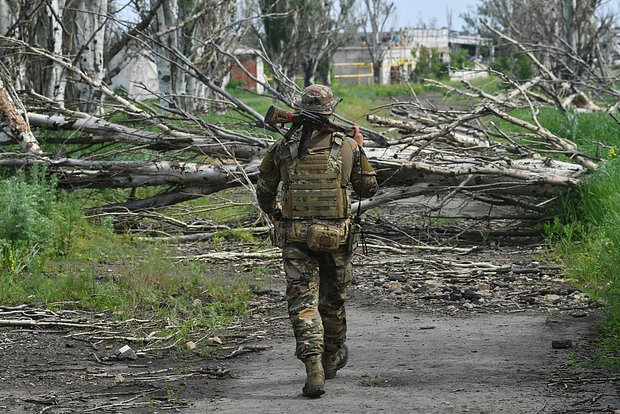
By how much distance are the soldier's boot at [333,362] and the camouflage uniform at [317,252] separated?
3cm

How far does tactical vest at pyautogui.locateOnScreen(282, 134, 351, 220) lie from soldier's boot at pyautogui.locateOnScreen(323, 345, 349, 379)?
0.80 metres

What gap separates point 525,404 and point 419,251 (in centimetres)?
525

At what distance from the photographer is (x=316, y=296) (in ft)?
19.4

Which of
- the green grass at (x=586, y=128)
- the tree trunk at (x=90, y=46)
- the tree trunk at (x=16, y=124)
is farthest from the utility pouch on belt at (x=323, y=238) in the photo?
the tree trunk at (x=90, y=46)

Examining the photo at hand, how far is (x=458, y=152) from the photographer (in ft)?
35.9

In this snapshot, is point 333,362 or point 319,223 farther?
point 333,362

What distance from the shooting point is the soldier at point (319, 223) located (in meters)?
5.87

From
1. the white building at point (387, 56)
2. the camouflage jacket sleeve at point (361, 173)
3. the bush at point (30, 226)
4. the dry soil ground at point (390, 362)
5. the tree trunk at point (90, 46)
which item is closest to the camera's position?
the dry soil ground at point (390, 362)

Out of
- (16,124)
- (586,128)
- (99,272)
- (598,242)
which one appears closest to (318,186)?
(598,242)

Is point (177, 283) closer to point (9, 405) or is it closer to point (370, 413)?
point (9, 405)

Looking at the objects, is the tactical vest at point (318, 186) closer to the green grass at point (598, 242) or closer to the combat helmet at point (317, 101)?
the combat helmet at point (317, 101)

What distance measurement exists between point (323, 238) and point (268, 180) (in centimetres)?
57

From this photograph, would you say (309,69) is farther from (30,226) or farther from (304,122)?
(304,122)

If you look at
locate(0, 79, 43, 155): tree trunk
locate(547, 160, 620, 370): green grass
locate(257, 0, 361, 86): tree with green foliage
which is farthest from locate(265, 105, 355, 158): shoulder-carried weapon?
locate(257, 0, 361, 86): tree with green foliage
